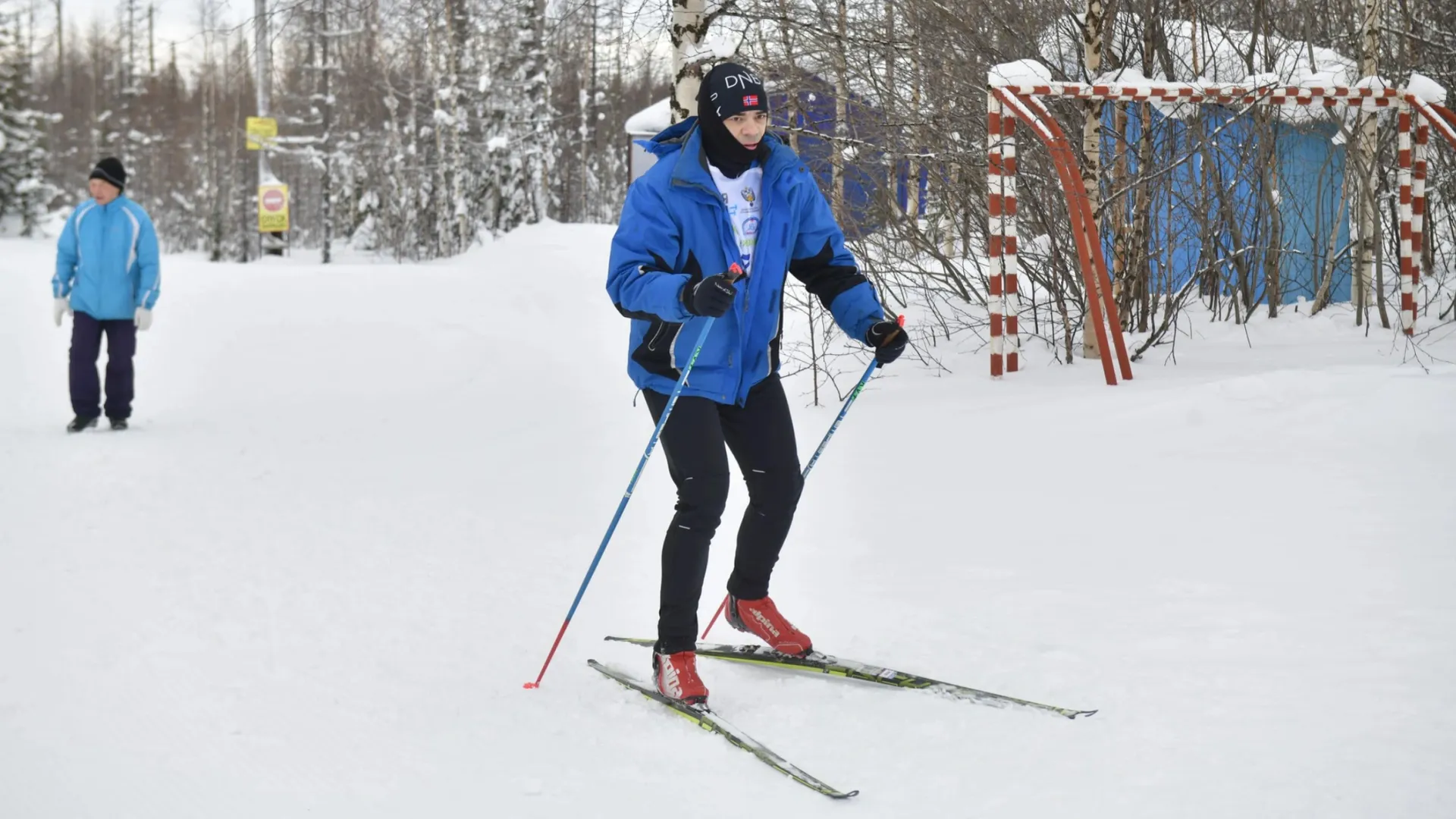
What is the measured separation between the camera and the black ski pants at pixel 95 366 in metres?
8.77

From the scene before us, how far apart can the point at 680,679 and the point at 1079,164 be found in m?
6.00

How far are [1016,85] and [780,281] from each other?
4916 millimetres

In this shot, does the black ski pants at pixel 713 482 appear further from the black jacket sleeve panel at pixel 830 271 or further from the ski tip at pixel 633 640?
the ski tip at pixel 633 640

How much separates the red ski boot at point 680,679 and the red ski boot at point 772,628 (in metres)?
0.33

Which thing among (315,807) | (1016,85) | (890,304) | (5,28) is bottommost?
(315,807)

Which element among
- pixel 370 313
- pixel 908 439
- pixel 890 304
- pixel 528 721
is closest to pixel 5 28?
pixel 370 313

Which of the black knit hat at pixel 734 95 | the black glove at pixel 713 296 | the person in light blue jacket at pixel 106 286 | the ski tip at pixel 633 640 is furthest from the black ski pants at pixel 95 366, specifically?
the black glove at pixel 713 296

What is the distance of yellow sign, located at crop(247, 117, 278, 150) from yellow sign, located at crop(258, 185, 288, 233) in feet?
3.16

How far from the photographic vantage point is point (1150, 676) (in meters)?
3.62

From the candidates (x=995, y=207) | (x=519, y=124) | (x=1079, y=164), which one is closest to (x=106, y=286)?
(x=995, y=207)

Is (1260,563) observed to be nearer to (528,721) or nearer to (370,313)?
(528,721)

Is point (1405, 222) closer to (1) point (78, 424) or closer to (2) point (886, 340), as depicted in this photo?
(2) point (886, 340)

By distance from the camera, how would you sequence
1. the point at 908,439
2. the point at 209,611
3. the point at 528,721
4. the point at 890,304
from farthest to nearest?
the point at 890,304 → the point at 908,439 → the point at 209,611 → the point at 528,721

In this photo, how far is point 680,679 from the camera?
3.58 metres
